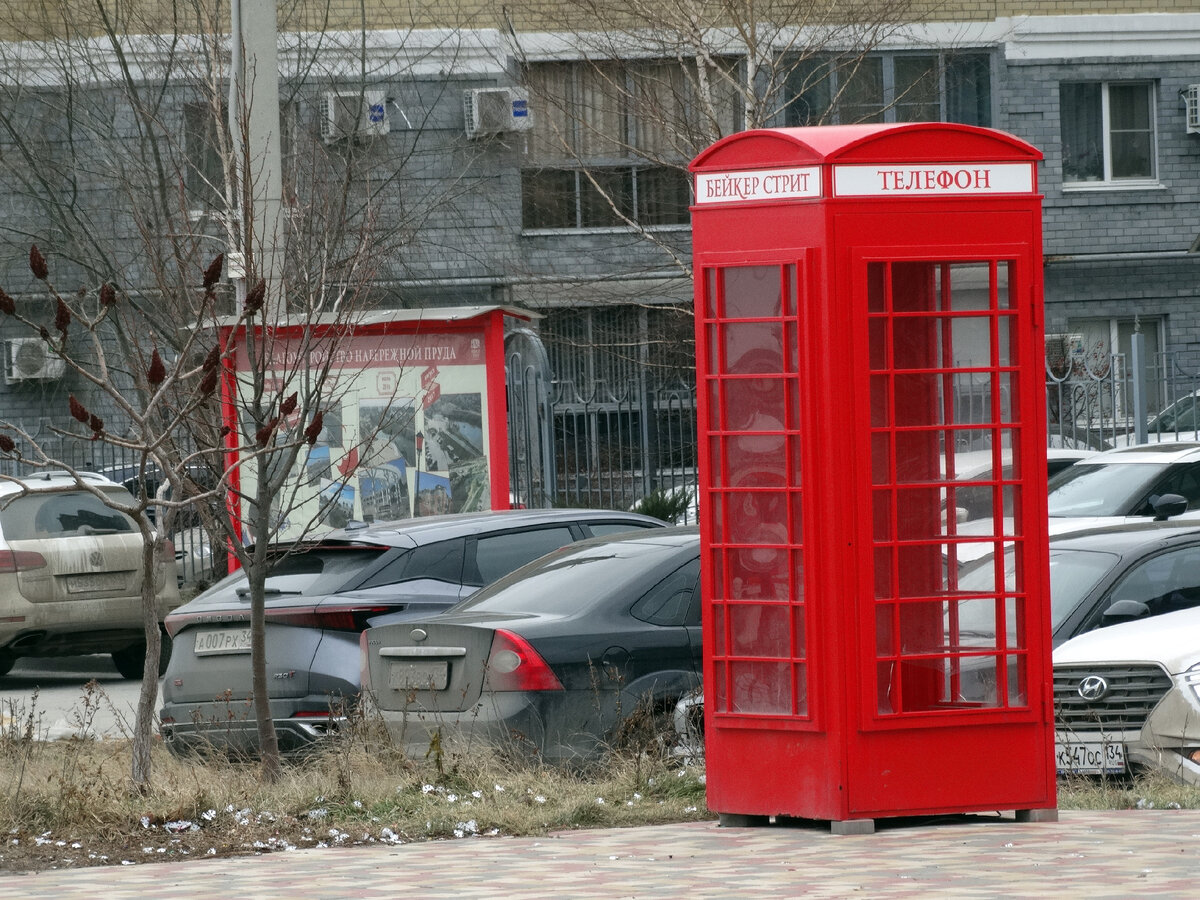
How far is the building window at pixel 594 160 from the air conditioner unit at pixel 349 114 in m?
2.10

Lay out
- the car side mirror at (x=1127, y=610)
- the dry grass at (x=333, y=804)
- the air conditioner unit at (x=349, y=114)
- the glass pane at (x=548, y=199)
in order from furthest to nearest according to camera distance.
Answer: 1. the glass pane at (x=548, y=199)
2. the air conditioner unit at (x=349, y=114)
3. the car side mirror at (x=1127, y=610)
4. the dry grass at (x=333, y=804)

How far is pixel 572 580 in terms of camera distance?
9.40 meters

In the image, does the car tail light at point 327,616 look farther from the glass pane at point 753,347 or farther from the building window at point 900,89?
the building window at point 900,89

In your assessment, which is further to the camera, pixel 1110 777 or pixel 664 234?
pixel 664 234

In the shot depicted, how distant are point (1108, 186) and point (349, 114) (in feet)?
41.5

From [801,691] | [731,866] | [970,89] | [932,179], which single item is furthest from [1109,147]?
[731,866]

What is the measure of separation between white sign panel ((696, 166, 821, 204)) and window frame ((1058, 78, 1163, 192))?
22018 mm

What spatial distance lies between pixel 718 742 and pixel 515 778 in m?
1.24

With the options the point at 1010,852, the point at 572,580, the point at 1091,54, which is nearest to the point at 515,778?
the point at 572,580

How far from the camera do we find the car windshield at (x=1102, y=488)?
48.4ft

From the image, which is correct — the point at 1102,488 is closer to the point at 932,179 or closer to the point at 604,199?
the point at 932,179

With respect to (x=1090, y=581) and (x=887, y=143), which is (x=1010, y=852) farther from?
(x=1090, y=581)

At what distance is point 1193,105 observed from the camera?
91.2 feet

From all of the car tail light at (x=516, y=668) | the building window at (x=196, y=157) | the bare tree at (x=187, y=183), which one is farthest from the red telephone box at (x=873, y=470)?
the building window at (x=196, y=157)
